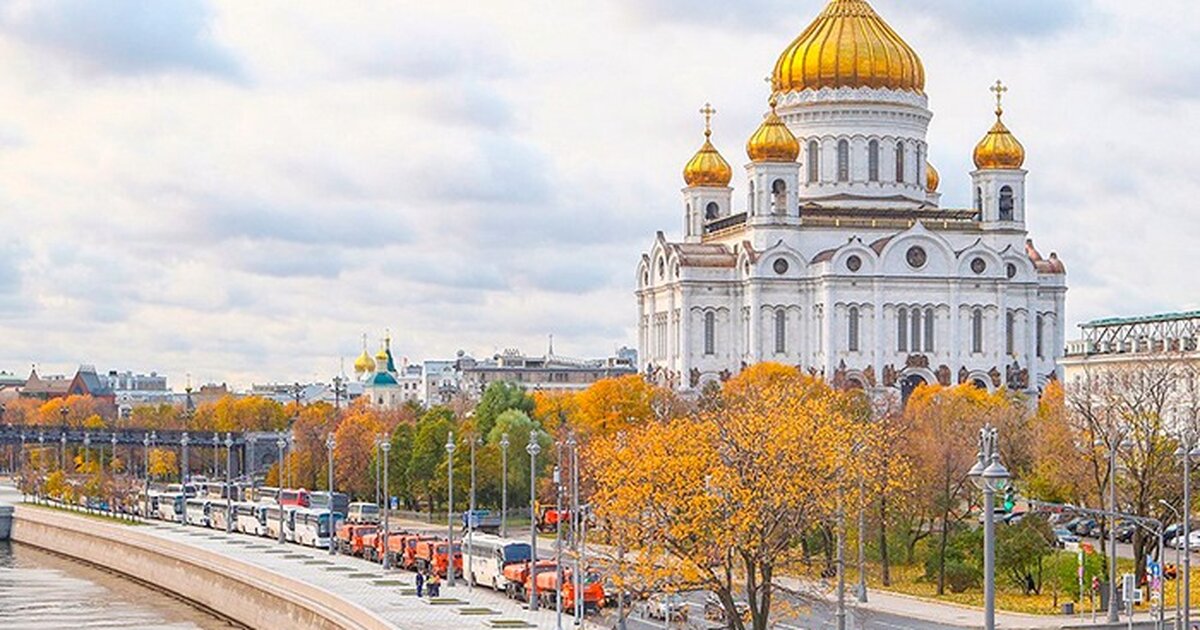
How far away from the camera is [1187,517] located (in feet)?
132

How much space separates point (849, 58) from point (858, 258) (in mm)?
12526

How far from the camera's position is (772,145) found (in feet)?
410

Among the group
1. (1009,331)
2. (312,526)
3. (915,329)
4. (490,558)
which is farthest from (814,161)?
(490,558)

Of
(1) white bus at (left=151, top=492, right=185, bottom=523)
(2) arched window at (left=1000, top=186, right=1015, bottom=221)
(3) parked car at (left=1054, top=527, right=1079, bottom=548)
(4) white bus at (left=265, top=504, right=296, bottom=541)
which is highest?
(2) arched window at (left=1000, top=186, right=1015, bottom=221)

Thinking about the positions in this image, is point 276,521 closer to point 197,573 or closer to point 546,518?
point 546,518

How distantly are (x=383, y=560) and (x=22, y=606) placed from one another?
1284 cm

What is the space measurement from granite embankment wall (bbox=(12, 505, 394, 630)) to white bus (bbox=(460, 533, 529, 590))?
17.0 ft

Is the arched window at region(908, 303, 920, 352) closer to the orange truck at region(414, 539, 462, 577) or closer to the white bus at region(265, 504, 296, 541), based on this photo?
the white bus at region(265, 504, 296, 541)

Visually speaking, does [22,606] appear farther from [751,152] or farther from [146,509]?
[751,152]

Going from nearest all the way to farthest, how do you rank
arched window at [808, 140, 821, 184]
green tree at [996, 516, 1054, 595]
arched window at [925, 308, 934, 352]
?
green tree at [996, 516, 1054, 595], arched window at [925, 308, 934, 352], arched window at [808, 140, 821, 184]

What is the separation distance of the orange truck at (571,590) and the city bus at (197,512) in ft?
149

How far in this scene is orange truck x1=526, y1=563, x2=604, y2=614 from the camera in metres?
53.7

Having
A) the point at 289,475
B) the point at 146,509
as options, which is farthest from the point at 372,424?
the point at 146,509

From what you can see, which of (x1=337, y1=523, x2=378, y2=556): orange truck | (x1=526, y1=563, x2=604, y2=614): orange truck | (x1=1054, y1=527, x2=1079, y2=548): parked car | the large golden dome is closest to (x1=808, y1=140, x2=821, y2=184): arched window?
the large golden dome
